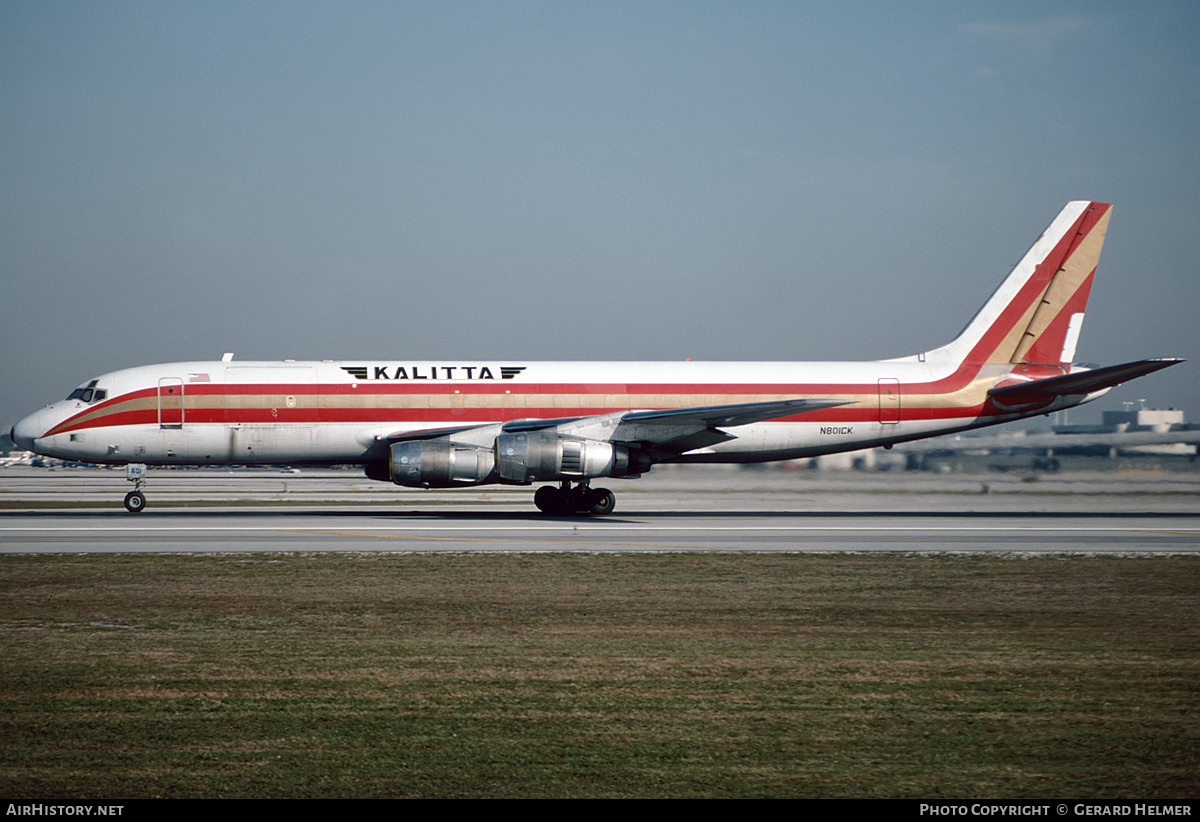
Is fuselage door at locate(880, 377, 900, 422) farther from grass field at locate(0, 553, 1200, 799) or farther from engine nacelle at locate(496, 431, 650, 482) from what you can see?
grass field at locate(0, 553, 1200, 799)

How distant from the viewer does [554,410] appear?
3027 cm

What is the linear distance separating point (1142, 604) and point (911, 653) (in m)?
5.22

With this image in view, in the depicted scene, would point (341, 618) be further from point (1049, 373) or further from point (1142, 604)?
point (1049, 373)

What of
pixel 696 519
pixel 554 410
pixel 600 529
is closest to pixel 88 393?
pixel 554 410

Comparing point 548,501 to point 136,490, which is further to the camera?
point 136,490

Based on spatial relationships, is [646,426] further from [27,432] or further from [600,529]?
[27,432]

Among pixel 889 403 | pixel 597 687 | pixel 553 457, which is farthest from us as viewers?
pixel 889 403

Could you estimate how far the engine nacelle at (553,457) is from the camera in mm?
26875

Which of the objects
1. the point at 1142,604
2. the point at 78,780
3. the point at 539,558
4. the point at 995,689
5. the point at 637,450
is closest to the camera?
the point at 78,780

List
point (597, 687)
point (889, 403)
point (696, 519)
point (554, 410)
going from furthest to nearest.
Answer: point (889, 403) < point (554, 410) < point (696, 519) < point (597, 687)

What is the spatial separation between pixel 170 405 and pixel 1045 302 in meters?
27.2

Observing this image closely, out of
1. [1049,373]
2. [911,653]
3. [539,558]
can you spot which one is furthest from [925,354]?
[911,653]

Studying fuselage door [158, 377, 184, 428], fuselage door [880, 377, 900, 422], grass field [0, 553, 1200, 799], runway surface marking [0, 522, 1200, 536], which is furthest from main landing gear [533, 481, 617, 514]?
grass field [0, 553, 1200, 799]
